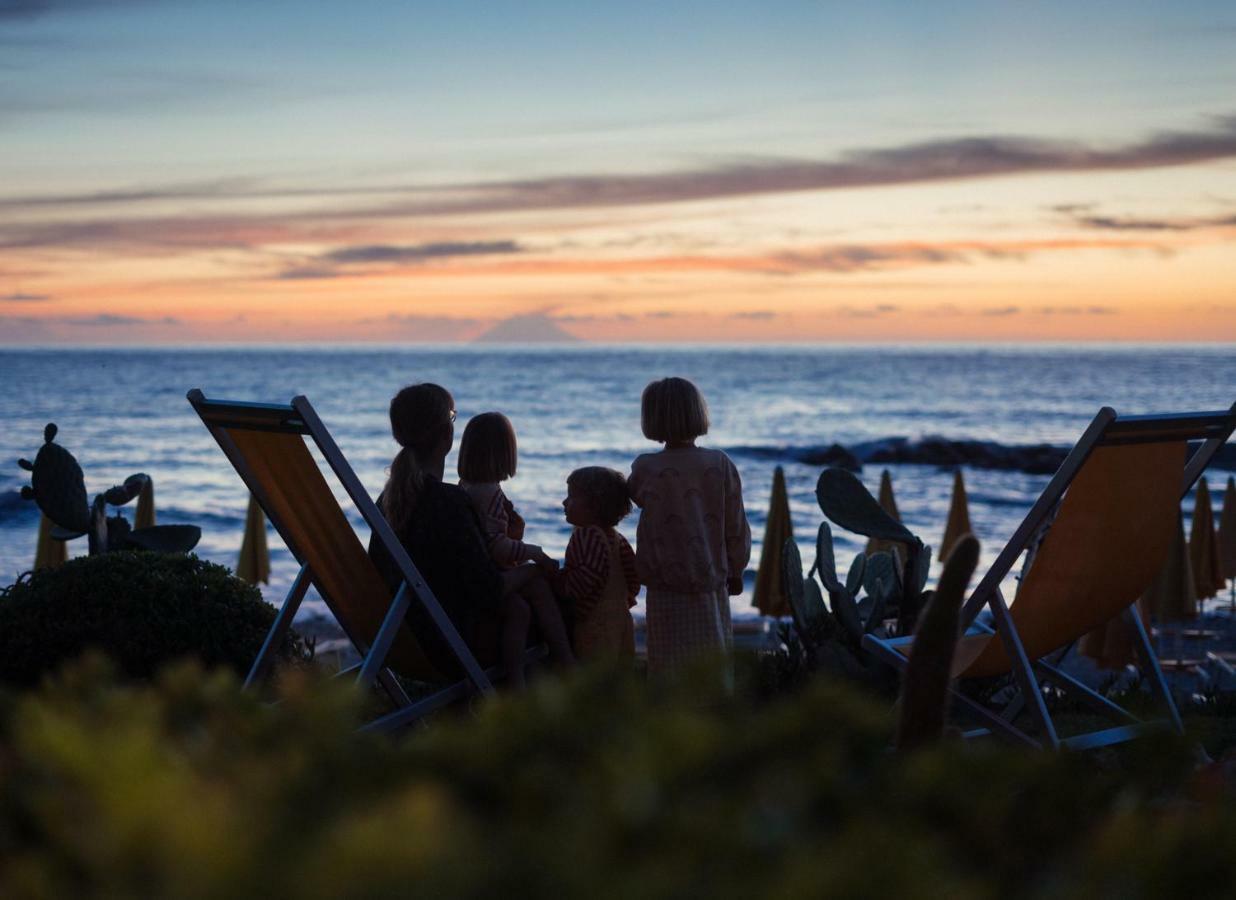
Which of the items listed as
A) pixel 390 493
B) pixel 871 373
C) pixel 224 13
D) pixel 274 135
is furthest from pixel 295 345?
pixel 390 493

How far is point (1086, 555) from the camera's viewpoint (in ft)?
12.0

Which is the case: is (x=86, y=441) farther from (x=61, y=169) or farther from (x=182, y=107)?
(x=182, y=107)

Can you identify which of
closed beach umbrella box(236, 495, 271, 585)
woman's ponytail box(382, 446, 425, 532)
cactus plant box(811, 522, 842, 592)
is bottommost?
closed beach umbrella box(236, 495, 271, 585)

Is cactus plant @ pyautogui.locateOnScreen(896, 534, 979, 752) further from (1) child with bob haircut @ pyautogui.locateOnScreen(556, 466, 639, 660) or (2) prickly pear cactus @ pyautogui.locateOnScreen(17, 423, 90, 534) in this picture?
(2) prickly pear cactus @ pyautogui.locateOnScreen(17, 423, 90, 534)

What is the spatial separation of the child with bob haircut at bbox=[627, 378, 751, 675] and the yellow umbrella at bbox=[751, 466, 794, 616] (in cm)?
357

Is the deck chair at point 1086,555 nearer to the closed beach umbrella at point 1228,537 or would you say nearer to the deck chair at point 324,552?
the deck chair at point 324,552

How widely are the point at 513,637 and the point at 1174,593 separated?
15.2ft

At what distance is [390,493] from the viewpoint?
397cm

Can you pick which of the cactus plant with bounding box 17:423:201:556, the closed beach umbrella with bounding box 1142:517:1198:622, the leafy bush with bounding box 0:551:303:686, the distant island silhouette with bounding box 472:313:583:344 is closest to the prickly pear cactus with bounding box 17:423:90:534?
the cactus plant with bounding box 17:423:201:556

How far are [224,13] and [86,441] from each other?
20625mm

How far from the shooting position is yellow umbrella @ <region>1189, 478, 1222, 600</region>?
313 inches

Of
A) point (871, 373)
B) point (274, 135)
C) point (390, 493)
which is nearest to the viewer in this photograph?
point (390, 493)

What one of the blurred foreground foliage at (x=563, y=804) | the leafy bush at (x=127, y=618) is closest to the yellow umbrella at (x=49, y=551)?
the leafy bush at (x=127, y=618)

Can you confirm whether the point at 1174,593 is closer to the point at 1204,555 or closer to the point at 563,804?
the point at 1204,555
